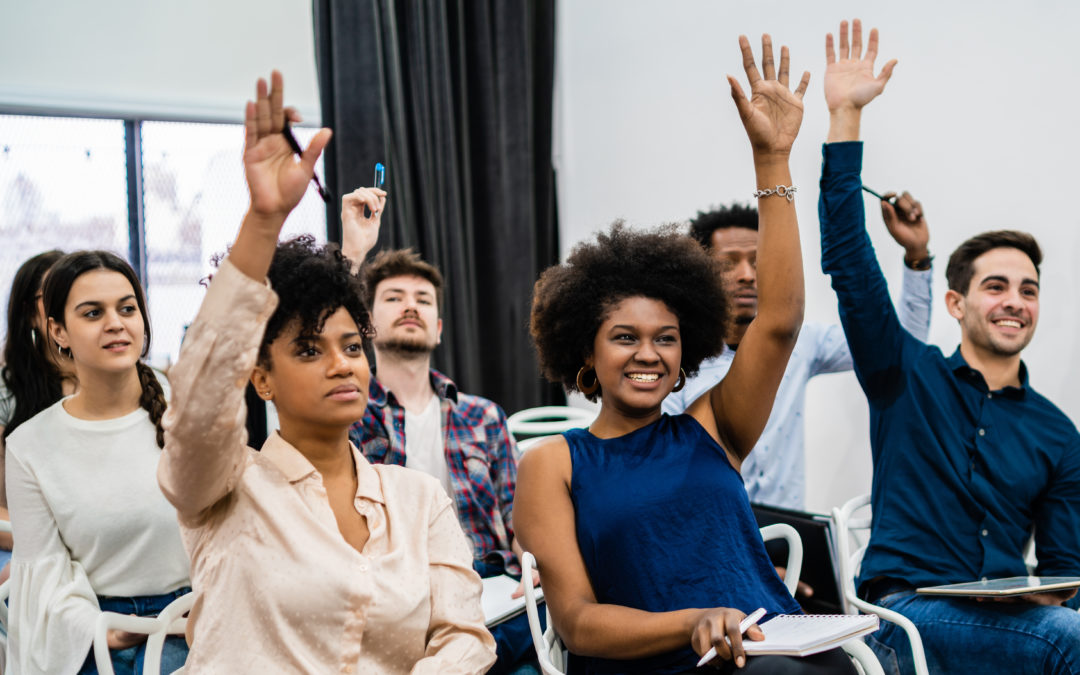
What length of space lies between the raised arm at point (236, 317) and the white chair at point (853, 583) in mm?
1377

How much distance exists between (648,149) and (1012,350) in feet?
7.42

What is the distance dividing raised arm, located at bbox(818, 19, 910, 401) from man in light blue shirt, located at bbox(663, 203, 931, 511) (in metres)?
0.36

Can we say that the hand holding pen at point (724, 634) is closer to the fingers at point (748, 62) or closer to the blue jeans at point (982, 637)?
→ the blue jeans at point (982, 637)

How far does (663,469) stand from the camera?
161 cm

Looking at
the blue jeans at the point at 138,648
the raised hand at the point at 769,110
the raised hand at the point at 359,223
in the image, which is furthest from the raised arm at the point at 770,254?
the blue jeans at the point at 138,648

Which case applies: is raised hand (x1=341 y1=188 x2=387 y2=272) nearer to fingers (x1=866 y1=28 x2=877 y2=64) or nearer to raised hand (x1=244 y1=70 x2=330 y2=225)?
raised hand (x1=244 y1=70 x2=330 y2=225)

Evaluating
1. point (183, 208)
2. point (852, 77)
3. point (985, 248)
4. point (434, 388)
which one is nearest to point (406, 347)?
point (434, 388)

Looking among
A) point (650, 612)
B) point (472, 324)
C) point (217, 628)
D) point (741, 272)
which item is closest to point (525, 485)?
point (650, 612)

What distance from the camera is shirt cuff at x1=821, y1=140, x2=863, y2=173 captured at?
2004 mm

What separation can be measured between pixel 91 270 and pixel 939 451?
1934 mm

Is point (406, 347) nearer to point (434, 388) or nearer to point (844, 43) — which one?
point (434, 388)

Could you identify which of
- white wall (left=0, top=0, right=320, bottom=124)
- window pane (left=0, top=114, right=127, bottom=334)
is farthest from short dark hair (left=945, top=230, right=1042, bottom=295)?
window pane (left=0, top=114, right=127, bottom=334)

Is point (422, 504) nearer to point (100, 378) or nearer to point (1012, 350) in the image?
point (100, 378)

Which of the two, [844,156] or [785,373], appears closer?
[844,156]
